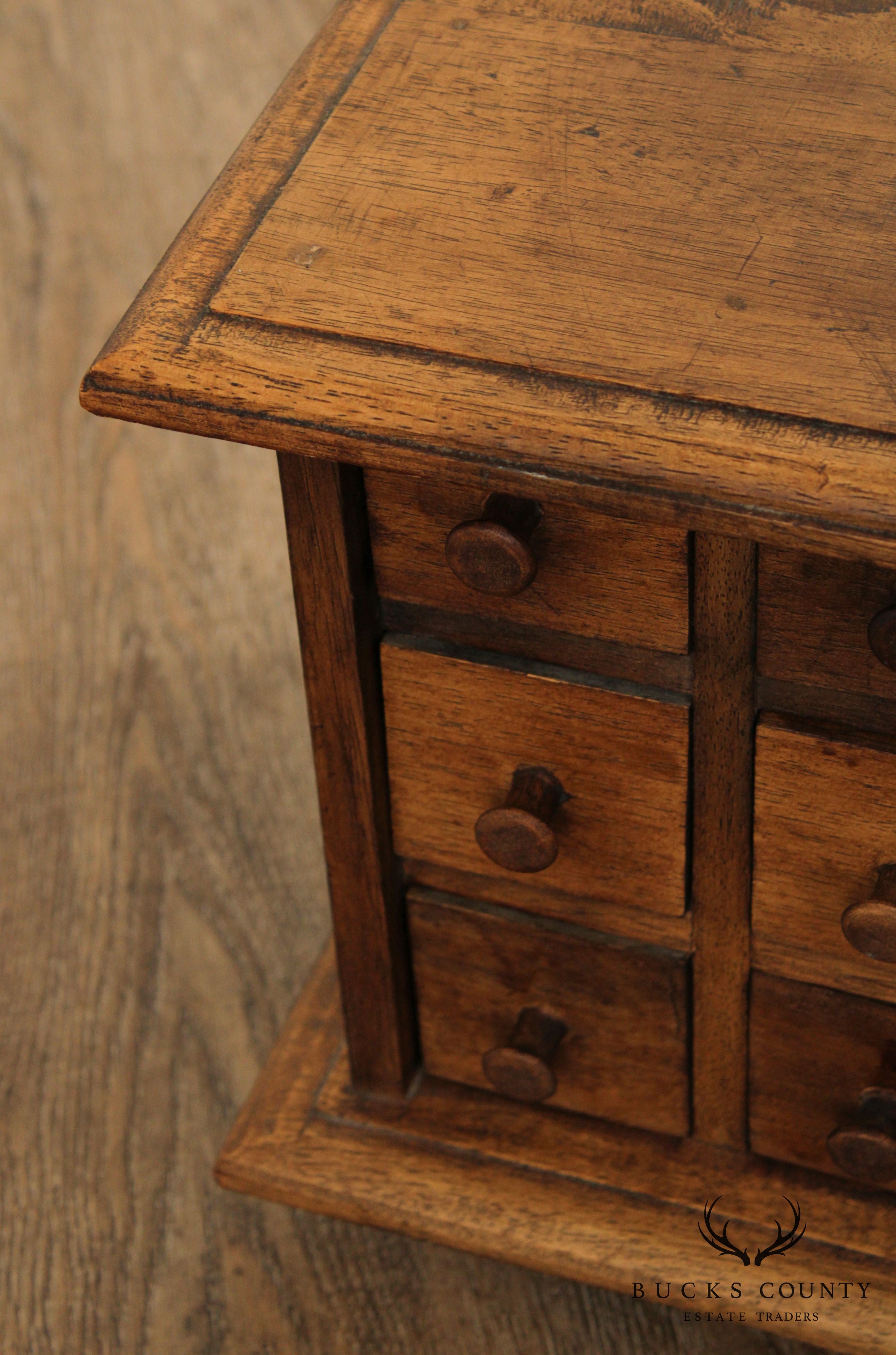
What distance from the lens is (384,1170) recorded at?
1114mm

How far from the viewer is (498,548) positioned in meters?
0.80

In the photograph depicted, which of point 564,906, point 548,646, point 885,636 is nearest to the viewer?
point 885,636

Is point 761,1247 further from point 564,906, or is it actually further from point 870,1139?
point 564,906

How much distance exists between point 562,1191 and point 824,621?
1.45 feet

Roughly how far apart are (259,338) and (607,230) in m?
0.16

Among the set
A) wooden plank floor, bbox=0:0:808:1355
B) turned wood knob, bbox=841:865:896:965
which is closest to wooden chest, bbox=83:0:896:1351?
turned wood knob, bbox=841:865:896:965

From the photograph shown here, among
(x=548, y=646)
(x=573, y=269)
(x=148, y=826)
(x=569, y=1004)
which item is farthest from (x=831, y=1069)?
(x=148, y=826)

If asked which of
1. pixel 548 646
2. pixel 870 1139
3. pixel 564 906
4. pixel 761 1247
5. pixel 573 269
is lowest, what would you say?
pixel 761 1247

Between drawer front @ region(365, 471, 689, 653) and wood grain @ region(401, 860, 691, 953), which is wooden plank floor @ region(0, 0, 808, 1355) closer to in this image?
wood grain @ region(401, 860, 691, 953)

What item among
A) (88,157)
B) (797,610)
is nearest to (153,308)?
(797,610)

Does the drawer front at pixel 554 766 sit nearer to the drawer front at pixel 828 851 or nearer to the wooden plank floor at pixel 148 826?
the drawer front at pixel 828 851

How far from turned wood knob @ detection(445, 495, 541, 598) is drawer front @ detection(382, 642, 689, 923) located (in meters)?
0.08

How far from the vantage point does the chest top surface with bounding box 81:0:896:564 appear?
0.73m

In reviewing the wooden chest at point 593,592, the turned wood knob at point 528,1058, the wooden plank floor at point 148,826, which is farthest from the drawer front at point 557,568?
the wooden plank floor at point 148,826
